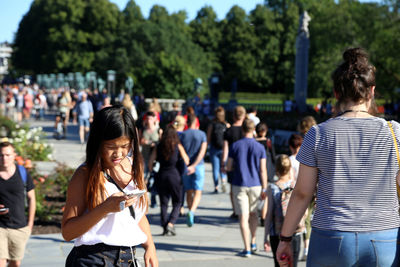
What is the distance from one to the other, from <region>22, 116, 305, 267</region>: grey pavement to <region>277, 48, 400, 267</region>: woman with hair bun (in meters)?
4.00

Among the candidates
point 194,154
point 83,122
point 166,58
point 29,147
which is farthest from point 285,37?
point 194,154

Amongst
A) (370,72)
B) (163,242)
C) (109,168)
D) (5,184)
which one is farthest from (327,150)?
(163,242)

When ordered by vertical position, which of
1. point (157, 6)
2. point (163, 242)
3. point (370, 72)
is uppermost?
point (157, 6)

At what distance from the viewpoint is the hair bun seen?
2941 mm

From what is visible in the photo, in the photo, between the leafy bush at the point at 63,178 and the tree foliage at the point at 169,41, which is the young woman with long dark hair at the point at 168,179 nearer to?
the leafy bush at the point at 63,178

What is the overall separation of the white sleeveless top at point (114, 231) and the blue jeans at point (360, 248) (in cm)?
92

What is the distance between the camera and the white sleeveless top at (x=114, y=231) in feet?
8.99

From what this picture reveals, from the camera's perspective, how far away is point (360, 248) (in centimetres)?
276

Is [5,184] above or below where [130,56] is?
below

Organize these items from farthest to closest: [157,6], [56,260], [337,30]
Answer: [157,6] < [337,30] < [56,260]

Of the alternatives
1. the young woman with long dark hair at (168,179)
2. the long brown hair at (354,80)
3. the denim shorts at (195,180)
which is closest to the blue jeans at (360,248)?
the long brown hair at (354,80)

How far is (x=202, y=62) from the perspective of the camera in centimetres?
5981

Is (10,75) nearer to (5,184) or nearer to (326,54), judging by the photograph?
(326,54)

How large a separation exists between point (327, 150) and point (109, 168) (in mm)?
1063
